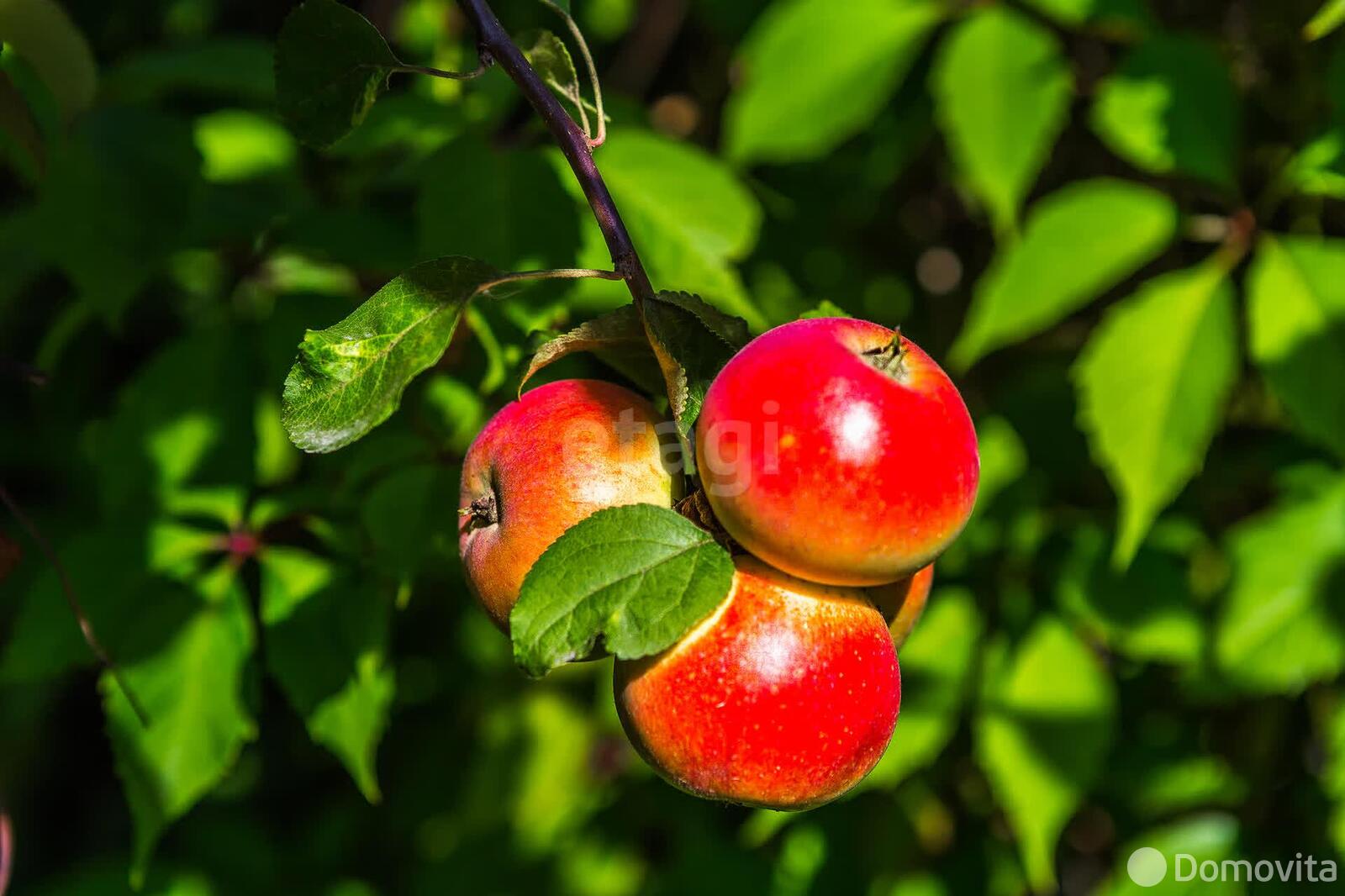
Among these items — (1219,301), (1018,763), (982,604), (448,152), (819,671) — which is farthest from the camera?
(982,604)

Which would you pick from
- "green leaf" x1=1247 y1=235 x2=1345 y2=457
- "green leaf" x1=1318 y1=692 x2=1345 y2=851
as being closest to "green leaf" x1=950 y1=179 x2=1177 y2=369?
"green leaf" x1=1247 y1=235 x2=1345 y2=457

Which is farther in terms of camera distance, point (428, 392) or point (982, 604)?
point (982, 604)

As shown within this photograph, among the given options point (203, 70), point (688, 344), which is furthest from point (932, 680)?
point (203, 70)

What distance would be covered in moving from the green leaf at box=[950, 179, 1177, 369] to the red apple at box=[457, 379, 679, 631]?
78 cm

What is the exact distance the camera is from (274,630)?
4.50 ft

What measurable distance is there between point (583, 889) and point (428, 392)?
4.73 ft

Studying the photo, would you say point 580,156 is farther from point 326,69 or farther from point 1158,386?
point 1158,386

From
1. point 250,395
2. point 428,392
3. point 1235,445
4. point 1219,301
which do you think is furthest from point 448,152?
point 1235,445

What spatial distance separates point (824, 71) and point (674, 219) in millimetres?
428

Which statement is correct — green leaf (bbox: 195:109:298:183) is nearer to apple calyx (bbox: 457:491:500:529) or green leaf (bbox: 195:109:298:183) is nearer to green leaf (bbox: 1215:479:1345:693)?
apple calyx (bbox: 457:491:500:529)

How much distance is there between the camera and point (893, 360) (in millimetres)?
783

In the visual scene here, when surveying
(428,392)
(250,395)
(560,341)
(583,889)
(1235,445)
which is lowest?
(583,889)

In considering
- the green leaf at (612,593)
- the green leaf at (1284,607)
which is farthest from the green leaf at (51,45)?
the green leaf at (1284,607)

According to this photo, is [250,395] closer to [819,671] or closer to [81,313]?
[81,313]
